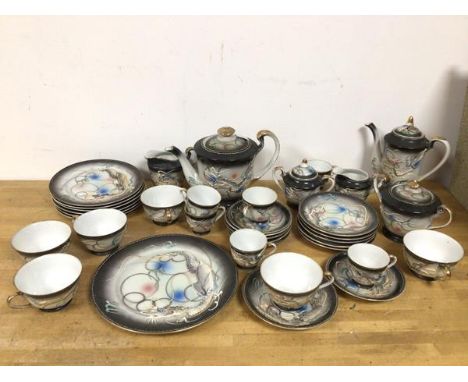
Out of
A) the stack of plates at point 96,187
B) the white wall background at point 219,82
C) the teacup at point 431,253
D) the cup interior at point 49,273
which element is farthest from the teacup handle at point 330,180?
the cup interior at point 49,273

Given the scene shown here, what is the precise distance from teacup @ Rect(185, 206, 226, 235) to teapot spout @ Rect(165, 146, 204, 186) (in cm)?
11

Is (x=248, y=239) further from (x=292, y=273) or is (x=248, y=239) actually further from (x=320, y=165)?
(x=320, y=165)

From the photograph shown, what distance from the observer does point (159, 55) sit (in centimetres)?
109

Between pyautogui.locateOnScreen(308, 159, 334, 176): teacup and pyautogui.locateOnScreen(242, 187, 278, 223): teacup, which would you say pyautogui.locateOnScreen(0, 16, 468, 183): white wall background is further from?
pyautogui.locateOnScreen(242, 187, 278, 223): teacup

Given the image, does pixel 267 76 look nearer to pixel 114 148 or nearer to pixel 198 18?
pixel 198 18

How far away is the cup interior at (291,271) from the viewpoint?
843 millimetres

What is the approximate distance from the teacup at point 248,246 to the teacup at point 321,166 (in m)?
0.32

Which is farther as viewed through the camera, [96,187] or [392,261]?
[96,187]

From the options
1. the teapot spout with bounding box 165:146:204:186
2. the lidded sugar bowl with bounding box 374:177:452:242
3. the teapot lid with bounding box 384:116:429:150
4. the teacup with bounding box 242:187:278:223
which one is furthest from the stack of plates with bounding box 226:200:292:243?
the teapot lid with bounding box 384:116:429:150

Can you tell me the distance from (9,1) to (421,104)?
43.8 inches

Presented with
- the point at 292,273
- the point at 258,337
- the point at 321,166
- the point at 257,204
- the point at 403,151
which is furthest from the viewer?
the point at 321,166

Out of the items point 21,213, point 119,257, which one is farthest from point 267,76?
point 21,213

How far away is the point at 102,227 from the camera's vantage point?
1.01 meters

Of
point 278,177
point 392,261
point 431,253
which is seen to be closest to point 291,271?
point 392,261
